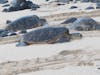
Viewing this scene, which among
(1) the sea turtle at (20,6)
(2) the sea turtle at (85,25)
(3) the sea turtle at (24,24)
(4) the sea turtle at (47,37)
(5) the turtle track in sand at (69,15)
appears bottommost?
(1) the sea turtle at (20,6)

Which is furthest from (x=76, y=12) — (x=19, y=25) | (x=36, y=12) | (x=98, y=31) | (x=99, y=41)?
(x=99, y=41)

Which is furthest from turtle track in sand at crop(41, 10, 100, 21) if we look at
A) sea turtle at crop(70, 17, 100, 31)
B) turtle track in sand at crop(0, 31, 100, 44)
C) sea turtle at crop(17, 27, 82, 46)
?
sea turtle at crop(17, 27, 82, 46)

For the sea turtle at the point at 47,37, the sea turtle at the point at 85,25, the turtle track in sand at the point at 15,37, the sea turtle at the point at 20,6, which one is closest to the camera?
the sea turtle at the point at 47,37

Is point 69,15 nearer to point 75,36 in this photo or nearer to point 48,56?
point 75,36

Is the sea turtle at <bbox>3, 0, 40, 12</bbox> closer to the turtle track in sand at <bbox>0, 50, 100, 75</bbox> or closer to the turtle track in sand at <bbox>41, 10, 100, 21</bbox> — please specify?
the turtle track in sand at <bbox>41, 10, 100, 21</bbox>

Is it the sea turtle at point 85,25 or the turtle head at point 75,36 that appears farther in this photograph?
the sea turtle at point 85,25

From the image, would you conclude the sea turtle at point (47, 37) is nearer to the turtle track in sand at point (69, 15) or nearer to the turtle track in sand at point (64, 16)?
the turtle track in sand at point (64, 16)

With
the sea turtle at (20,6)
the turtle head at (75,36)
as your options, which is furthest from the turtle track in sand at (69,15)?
the turtle head at (75,36)

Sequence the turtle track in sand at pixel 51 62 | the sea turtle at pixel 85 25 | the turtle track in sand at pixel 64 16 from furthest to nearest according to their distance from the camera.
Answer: the sea turtle at pixel 85 25, the turtle track in sand at pixel 64 16, the turtle track in sand at pixel 51 62

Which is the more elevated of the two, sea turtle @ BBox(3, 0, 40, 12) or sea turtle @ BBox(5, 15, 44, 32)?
sea turtle @ BBox(5, 15, 44, 32)

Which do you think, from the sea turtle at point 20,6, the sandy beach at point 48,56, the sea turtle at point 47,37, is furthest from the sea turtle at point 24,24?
the sea turtle at point 20,6

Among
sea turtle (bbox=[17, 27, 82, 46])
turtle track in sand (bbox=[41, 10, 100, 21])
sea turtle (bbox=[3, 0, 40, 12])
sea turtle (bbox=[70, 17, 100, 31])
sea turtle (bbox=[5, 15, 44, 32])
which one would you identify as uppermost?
sea turtle (bbox=[17, 27, 82, 46])

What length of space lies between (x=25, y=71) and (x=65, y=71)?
697 mm

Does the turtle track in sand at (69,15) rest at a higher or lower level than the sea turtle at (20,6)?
higher
